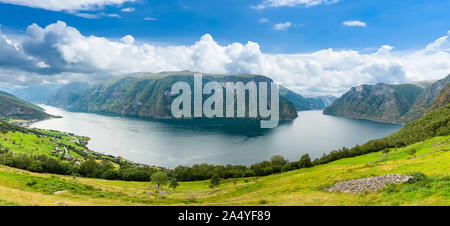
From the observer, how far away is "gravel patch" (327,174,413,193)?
876 inches

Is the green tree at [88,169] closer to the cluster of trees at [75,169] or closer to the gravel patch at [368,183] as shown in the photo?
the cluster of trees at [75,169]

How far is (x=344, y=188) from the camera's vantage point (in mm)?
26266

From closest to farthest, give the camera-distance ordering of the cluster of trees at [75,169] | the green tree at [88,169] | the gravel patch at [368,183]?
the gravel patch at [368,183] → the cluster of trees at [75,169] → the green tree at [88,169]

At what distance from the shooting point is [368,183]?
24.6 metres

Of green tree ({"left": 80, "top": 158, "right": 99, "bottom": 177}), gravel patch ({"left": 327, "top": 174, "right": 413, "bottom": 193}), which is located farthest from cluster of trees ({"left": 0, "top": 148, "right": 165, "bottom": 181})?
gravel patch ({"left": 327, "top": 174, "right": 413, "bottom": 193})

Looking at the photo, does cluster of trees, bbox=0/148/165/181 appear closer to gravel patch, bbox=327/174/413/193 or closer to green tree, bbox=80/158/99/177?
green tree, bbox=80/158/99/177

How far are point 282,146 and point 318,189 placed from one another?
475 ft

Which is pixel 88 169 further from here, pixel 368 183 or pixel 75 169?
pixel 368 183

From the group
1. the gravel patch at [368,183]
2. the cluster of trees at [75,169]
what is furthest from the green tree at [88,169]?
the gravel patch at [368,183]

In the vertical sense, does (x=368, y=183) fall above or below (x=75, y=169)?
above

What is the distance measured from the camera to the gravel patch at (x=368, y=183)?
22.2 metres

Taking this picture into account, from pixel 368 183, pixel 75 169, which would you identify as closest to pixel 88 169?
pixel 75 169
